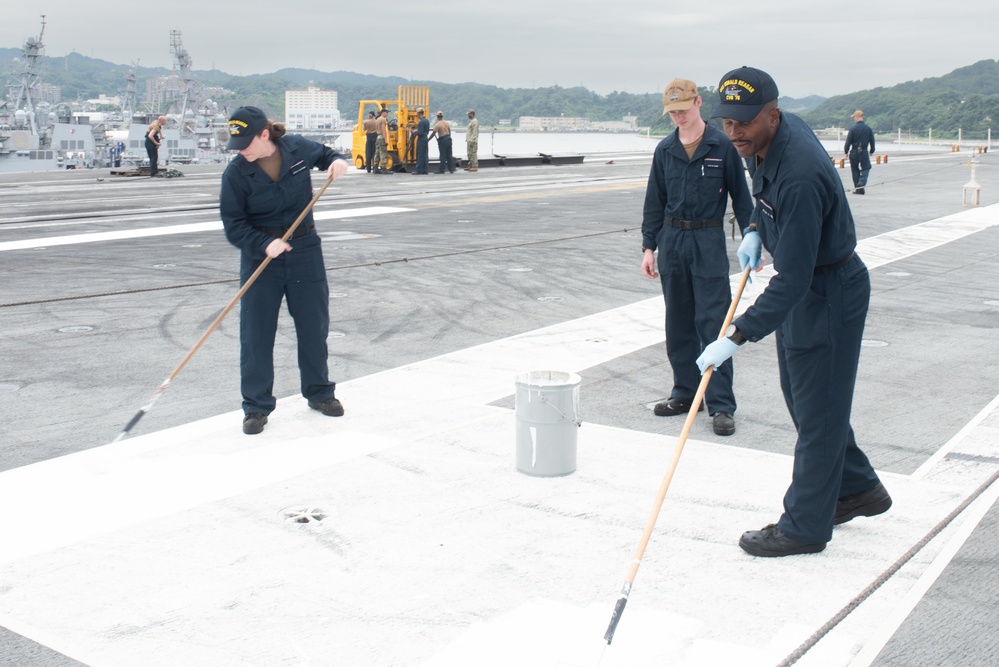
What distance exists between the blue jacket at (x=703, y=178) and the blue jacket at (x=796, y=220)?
6.78ft

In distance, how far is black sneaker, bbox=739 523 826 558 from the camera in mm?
4281

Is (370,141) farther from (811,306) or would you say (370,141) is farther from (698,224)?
(811,306)

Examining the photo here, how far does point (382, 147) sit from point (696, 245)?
28.9 metres

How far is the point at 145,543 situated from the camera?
443cm

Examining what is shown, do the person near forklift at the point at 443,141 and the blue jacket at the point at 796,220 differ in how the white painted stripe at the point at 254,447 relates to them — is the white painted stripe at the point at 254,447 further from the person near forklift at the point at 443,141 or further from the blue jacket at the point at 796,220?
the person near forklift at the point at 443,141

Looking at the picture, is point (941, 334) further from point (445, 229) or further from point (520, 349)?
point (445, 229)

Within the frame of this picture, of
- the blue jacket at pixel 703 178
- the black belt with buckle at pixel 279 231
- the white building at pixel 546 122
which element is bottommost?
the black belt with buckle at pixel 279 231

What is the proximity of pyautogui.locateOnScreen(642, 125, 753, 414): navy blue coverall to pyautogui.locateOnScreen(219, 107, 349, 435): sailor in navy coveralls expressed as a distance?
208cm

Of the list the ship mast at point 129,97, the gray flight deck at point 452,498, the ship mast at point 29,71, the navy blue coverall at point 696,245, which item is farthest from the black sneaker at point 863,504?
the ship mast at point 129,97

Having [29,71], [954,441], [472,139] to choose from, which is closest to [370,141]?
[472,139]

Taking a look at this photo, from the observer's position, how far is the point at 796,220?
393cm

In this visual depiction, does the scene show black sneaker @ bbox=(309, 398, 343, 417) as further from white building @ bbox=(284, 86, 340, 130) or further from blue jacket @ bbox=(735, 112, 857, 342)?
white building @ bbox=(284, 86, 340, 130)

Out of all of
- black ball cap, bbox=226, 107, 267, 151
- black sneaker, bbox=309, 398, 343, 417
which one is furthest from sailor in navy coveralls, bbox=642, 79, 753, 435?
black ball cap, bbox=226, 107, 267, 151

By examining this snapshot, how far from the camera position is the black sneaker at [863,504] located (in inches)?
180
